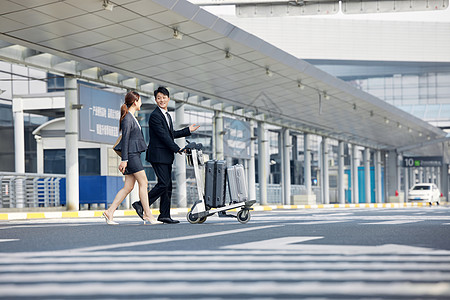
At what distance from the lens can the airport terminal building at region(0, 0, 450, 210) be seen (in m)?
18.2

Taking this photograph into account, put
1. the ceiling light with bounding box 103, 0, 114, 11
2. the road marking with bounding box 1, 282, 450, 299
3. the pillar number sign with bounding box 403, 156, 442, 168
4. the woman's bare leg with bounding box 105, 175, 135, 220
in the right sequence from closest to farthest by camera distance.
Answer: the road marking with bounding box 1, 282, 450, 299, the woman's bare leg with bounding box 105, 175, 135, 220, the ceiling light with bounding box 103, 0, 114, 11, the pillar number sign with bounding box 403, 156, 442, 168

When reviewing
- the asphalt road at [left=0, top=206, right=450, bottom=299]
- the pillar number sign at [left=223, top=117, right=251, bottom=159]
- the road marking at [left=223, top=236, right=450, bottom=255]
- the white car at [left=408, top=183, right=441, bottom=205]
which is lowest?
the white car at [left=408, top=183, right=441, bottom=205]

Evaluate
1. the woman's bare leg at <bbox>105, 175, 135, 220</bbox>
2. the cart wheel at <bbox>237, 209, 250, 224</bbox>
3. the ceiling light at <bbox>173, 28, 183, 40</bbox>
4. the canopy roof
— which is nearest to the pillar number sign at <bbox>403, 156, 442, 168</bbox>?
the canopy roof

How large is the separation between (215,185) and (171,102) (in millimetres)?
21577

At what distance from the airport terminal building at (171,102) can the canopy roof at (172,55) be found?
0.04 meters

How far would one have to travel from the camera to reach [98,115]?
22359 mm

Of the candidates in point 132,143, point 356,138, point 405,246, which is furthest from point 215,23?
point 356,138

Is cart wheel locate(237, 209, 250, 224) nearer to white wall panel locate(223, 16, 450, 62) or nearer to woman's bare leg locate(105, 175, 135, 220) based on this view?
woman's bare leg locate(105, 175, 135, 220)

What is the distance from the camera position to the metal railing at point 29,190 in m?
24.3

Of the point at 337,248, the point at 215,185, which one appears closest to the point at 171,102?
the point at 215,185

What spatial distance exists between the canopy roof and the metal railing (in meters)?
4.54

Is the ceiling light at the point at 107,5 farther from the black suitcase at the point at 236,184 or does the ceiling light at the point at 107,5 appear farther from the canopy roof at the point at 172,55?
the black suitcase at the point at 236,184

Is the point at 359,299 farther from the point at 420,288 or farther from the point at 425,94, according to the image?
the point at 425,94

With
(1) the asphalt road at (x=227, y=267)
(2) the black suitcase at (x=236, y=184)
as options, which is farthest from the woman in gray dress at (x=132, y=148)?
(1) the asphalt road at (x=227, y=267)
